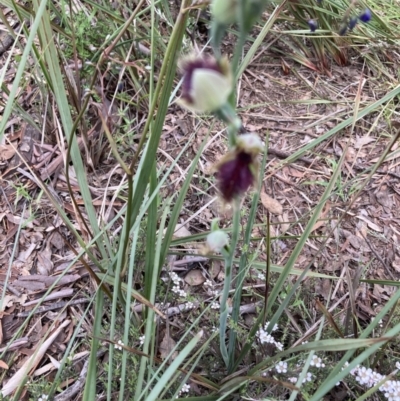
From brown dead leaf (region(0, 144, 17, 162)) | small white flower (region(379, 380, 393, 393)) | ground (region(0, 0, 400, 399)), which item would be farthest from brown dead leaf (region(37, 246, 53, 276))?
small white flower (region(379, 380, 393, 393))

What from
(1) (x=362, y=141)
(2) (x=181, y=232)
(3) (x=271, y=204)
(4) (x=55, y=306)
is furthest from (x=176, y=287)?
(1) (x=362, y=141)

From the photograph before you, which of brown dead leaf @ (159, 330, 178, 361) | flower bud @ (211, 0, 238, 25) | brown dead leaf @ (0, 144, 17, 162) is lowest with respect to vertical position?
brown dead leaf @ (159, 330, 178, 361)

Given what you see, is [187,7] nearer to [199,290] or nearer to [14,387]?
[199,290]

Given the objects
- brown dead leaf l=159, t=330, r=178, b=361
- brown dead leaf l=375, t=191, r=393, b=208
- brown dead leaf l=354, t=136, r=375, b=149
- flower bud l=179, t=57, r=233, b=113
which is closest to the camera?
flower bud l=179, t=57, r=233, b=113

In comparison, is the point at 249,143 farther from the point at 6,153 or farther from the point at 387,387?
the point at 6,153

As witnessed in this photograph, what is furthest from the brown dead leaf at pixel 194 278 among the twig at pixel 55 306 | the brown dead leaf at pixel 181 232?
the twig at pixel 55 306

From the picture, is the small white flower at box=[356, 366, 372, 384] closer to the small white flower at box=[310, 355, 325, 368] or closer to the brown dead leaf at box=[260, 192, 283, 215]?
the small white flower at box=[310, 355, 325, 368]

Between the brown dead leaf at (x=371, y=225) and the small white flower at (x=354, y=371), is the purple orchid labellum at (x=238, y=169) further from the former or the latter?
the brown dead leaf at (x=371, y=225)

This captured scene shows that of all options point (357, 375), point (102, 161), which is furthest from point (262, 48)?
point (357, 375)
